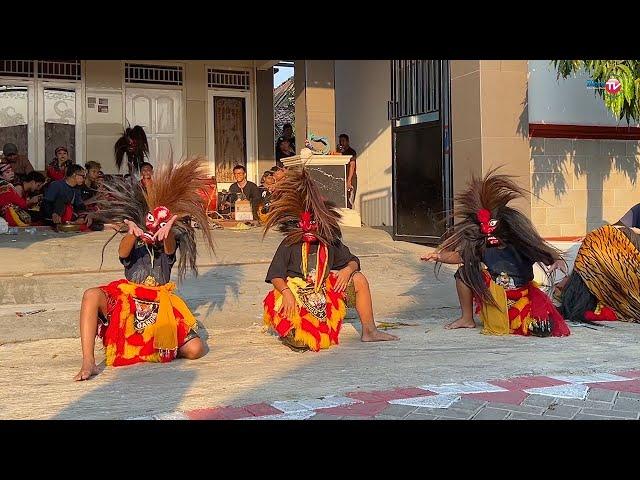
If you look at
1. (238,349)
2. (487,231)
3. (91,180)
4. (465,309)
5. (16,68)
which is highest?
(16,68)

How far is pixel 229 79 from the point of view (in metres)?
14.7

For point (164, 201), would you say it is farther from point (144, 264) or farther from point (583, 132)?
point (583, 132)

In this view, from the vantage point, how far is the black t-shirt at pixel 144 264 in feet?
17.3

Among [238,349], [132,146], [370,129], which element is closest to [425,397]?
[238,349]

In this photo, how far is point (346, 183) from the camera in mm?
12656

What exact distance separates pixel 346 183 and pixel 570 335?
22.8ft

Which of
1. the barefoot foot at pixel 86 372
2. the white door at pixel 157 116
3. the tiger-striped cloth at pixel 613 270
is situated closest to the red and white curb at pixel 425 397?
the barefoot foot at pixel 86 372

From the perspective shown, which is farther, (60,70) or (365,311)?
(60,70)

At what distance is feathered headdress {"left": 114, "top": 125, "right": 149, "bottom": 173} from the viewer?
43.9 ft

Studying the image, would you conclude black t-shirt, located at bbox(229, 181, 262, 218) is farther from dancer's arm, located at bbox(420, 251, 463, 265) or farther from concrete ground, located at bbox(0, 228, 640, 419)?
dancer's arm, located at bbox(420, 251, 463, 265)

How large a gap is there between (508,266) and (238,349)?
2364mm

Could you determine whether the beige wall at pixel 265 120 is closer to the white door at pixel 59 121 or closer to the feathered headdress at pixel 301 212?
the white door at pixel 59 121

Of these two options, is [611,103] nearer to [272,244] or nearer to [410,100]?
[410,100]

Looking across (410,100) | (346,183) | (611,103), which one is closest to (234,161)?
(346,183)
